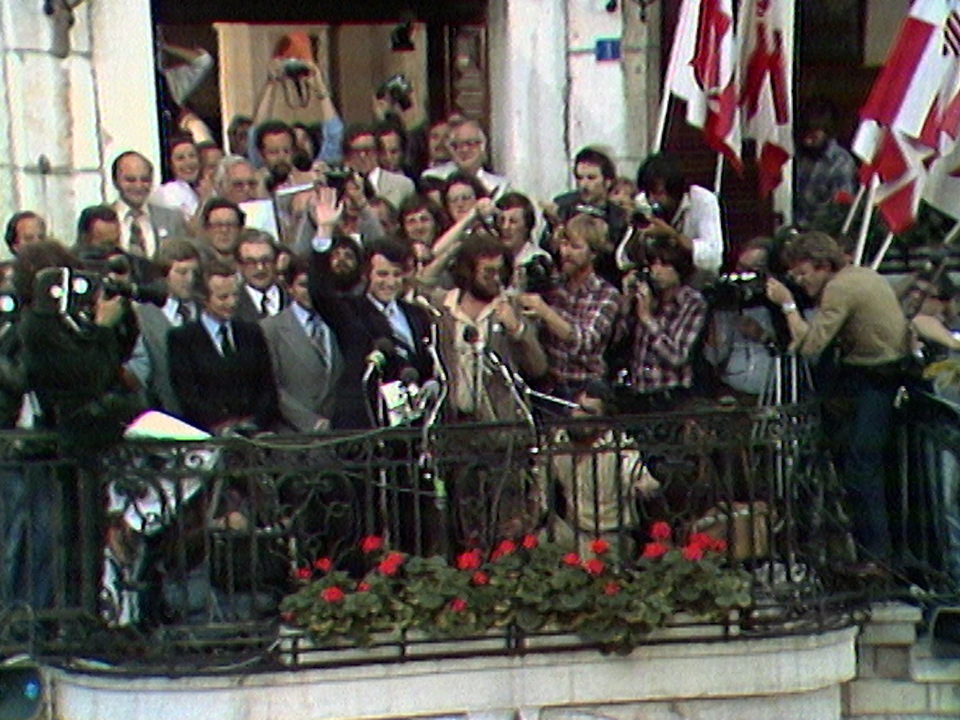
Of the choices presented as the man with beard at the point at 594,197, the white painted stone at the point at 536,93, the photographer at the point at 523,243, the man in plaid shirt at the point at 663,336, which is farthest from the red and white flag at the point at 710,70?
the man in plaid shirt at the point at 663,336

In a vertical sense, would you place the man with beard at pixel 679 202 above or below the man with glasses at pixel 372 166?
below

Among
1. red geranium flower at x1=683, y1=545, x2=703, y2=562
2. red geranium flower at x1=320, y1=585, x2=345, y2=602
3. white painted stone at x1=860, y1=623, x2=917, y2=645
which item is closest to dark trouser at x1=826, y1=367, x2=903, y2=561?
white painted stone at x1=860, y1=623, x2=917, y2=645

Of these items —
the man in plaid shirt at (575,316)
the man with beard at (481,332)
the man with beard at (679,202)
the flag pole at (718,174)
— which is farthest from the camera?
the flag pole at (718,174)

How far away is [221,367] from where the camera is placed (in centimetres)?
923

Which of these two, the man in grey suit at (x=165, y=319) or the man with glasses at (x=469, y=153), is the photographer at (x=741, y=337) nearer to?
the man with glasses at (x=469, y=153)

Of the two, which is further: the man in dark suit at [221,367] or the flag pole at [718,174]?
the flag pole at [718,174]

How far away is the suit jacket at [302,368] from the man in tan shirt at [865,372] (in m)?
2.00

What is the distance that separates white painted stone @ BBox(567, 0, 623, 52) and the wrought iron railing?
3.33 m

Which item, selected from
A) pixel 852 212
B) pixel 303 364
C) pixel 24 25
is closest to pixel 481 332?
pixel 303 364

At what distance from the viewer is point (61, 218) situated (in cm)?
1146

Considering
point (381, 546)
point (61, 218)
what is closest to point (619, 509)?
point (381, 546)

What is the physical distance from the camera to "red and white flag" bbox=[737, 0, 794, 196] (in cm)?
1133

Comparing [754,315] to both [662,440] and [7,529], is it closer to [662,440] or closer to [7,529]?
[662,440]

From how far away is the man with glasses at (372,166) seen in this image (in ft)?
36.4
